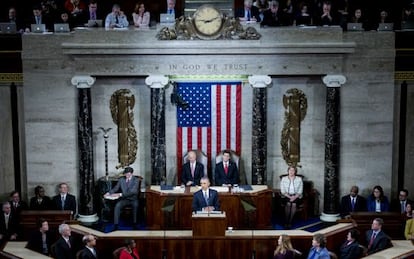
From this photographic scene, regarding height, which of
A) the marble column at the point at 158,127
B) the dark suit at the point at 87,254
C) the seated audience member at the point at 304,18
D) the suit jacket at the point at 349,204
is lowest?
the dark suit at the point at 87,254

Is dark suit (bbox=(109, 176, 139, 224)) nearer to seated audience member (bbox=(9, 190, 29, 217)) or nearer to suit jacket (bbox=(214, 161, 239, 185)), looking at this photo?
suit jacket (bbox=(214, 161, 239, 185))

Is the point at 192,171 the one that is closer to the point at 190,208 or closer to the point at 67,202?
the point at 190,208

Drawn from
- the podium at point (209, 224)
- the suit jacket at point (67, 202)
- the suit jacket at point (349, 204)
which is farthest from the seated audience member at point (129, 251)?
the suit jacket at point (349, 204)

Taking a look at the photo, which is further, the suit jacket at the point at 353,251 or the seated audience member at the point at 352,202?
the seated audience member at the point at 352,202

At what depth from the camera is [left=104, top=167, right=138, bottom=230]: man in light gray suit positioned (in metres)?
20.0

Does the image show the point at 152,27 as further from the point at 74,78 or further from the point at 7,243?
the point at 7,243

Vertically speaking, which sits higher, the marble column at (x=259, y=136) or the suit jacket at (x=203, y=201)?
the marble column at (x=259, y=136)

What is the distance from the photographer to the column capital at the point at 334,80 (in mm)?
20406

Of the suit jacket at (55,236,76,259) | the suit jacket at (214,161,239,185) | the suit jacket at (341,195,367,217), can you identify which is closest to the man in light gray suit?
the suit jacket at (214,161,239,185)

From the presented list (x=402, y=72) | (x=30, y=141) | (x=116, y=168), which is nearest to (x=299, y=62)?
(x=402, y=72)

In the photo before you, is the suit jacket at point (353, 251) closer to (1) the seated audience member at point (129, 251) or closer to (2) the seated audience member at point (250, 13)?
(1) the seated audience member at point (129, 251)

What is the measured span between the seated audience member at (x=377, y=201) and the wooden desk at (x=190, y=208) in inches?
110

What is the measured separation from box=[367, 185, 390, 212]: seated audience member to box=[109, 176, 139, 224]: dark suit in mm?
6179

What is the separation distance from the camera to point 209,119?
70.2 ft
